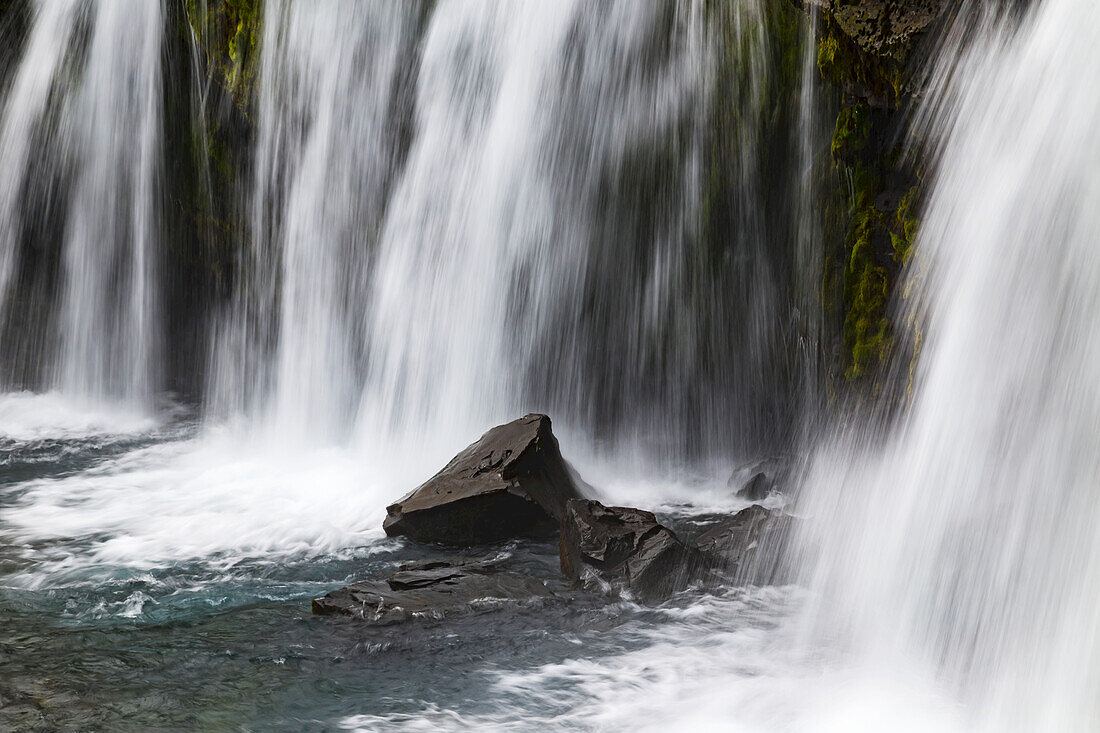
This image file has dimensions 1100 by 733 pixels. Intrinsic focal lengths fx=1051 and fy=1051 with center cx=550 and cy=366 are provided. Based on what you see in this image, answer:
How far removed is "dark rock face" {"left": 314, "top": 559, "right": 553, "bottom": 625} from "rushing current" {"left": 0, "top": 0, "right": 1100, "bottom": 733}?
16cm

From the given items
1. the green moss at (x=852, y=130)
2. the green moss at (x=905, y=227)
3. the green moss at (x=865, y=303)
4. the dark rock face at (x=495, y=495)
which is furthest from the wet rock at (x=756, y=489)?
the green moss at (x=852, y=130)

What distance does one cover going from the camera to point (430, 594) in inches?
227

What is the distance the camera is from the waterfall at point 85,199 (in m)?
12.0

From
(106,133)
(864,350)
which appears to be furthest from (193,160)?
(864,350)

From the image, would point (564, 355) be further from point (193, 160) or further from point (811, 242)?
point (193, 160)

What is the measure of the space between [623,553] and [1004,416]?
7.32ft

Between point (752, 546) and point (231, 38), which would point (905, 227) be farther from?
point (231, 38)

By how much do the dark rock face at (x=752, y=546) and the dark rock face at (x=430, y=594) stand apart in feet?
3.80

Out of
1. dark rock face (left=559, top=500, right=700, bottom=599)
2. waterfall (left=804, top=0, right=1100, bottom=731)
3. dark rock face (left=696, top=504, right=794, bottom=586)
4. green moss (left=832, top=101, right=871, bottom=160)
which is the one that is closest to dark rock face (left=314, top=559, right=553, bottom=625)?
dark rock face (left=559, top=500, right=700, bottom=599)

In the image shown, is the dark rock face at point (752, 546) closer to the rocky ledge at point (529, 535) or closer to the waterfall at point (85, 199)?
the rocky ledge at point (529, 535)

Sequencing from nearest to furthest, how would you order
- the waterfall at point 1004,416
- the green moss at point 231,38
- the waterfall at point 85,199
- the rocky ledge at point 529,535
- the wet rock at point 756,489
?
the waterfall at point 1004,416
the rocky ledge at point 529,535
the wet rock at point 756,489
the green moss at point 231,38
the waterfall at point 85,199

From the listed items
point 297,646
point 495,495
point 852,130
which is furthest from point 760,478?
point 297,646

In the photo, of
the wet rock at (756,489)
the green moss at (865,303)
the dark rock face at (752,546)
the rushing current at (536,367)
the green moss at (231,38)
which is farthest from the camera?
the green moss at (231,38)

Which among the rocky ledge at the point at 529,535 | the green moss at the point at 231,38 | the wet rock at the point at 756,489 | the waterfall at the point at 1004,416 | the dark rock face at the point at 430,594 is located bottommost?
the dark rock face at the point at 430,594
